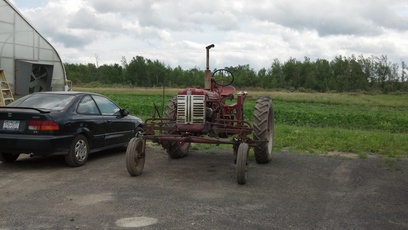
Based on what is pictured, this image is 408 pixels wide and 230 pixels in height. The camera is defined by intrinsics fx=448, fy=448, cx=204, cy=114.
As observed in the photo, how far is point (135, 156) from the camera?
7664 millimetres

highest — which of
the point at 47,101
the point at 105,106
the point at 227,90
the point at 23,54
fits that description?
the point at 23,54

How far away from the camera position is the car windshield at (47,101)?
857cm

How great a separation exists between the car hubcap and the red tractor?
1.31 m

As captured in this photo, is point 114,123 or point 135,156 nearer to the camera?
point 135,156

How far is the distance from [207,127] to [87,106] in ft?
8.93

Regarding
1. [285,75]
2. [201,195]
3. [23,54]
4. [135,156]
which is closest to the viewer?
[201,195]

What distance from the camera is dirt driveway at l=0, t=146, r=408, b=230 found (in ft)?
17.1

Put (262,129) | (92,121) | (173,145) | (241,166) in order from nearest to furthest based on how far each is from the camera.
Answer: (241,166)
(262,129)
(92,121)
(173,145)

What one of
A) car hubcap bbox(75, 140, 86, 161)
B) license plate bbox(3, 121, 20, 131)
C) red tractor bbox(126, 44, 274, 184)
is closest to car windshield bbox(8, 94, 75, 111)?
license plate bbox(3, 121, 20, 131)

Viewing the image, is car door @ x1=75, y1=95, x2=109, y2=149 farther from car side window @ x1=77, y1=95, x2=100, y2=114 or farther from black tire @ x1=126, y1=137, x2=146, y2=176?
black tire @ x1=126, y1=137, x2=146, y2=176

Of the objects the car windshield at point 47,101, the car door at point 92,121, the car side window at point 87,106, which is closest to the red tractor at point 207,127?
the car door at point 92,121

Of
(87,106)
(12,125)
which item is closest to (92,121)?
(87,106)

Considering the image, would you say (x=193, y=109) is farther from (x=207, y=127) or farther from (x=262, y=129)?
(x=262, y=129)

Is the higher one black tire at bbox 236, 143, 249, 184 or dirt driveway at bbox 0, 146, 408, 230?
black tire at bbox 236, 143, 249, 184
